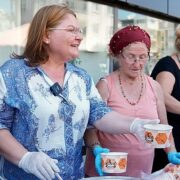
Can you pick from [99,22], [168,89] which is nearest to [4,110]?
[168,89]

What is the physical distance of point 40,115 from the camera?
83.0 inches

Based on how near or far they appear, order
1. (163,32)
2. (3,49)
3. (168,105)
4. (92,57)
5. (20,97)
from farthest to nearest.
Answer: (163,32)
(92,57)
(3,49)
(168,105)
(20,97)

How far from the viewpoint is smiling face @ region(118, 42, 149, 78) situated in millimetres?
2742

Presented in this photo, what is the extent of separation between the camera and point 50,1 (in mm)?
4574

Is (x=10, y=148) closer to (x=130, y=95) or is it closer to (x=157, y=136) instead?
(x=157, y=136)

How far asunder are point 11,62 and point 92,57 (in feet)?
10.5

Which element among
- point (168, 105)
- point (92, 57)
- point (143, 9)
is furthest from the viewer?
point (143, 9)

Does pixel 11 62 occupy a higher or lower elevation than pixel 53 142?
higher

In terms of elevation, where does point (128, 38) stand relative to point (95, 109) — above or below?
above

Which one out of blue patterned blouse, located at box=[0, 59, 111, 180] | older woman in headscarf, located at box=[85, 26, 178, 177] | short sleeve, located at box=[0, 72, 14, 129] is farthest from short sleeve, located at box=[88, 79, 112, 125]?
short sleeve, located at box=[0, 72, 14, 129]

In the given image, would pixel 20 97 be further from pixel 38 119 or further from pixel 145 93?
pixel 145 93

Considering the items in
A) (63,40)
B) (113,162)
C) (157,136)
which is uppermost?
(63,40)

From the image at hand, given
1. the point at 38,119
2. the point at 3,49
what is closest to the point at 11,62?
the point at 38,119

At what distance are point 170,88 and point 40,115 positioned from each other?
1.51m
